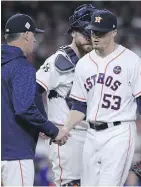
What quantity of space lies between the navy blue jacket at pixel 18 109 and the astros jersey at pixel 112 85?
583mm

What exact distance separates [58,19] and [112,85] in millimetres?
8470

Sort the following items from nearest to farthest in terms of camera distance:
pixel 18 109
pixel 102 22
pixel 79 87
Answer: pixel 18 109 → pixel 102 22 → pixel 79 87

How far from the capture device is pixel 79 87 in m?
6.20

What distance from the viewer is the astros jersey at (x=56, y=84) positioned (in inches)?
253

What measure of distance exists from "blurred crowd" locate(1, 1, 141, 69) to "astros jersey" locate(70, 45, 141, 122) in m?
6.69

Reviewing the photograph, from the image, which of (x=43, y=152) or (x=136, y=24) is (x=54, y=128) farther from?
(x=136, y=24)

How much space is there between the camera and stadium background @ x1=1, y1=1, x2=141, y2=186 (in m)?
13.0

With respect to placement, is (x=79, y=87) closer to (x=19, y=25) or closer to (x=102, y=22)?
(x=102, y=22)

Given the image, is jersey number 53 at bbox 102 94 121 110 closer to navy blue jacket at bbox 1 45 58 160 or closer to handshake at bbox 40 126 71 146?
handshake at bbox 40 126 71 146

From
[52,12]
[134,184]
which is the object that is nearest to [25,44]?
[134,184]

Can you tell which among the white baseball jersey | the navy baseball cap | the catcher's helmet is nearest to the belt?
the white baseball jersey

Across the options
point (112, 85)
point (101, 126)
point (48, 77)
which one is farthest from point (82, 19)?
point (101, 126)

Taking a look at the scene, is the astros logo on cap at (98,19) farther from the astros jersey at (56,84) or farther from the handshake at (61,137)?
the handshake at (61,137)

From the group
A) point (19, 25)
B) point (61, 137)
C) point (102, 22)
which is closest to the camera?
point (19, 25)
